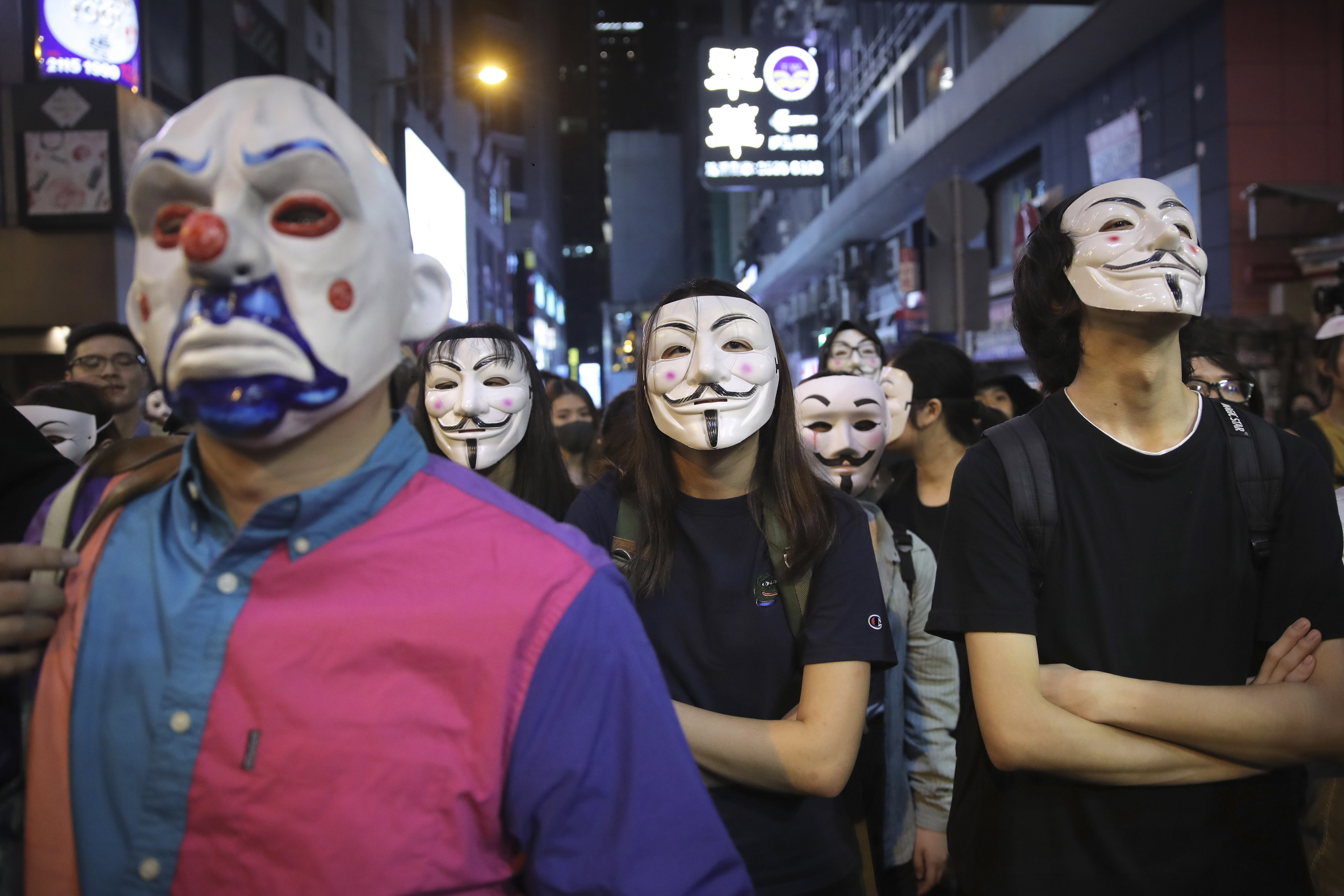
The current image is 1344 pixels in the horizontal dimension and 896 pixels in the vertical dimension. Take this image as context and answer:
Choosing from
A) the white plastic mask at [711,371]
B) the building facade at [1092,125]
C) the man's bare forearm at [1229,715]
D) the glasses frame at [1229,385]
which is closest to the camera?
the man's bare forearm at [1229,715]

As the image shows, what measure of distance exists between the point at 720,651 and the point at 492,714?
1.00 m

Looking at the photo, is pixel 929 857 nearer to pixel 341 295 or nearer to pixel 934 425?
pixel 934 425

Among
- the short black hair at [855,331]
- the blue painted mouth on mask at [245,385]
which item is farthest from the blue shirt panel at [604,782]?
the short black hair at [855,331]

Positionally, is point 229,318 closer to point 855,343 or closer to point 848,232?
point 855,343

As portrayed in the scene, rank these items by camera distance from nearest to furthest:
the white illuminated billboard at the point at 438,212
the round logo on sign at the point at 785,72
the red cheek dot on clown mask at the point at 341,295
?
1. the red cheek dot on clown mask at the point at 341,295
2. the round logo on sign at the point at 785,72
3. the white illuminated billboard at the point at 438,212

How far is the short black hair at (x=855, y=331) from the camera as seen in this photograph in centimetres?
552

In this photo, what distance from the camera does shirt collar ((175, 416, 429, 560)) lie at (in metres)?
1.29

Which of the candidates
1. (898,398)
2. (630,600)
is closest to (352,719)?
(630,600)

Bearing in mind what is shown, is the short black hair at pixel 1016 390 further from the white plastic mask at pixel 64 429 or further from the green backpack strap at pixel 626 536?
the white plastic mask at pixel 64 429

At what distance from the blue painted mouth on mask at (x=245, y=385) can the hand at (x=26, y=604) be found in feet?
0.89

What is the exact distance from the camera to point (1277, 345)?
941 centimetres

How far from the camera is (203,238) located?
1210 mm

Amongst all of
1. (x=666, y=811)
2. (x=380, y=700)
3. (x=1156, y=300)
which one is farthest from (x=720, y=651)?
(x=1156, y=300)

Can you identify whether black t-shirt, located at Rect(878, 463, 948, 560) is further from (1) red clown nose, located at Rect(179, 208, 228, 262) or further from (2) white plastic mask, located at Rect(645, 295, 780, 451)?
(1) red clown nose, located at Rect(179, 208, 228, 262)
